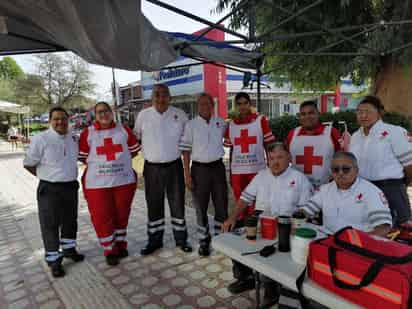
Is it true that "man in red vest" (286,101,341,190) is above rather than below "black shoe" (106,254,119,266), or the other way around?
above

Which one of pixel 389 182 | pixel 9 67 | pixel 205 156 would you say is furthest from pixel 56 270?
pixel 9 67

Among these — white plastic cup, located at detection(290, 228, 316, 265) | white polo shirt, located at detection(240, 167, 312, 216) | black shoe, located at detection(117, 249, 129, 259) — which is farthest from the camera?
black shoe, located at detection(117, 249, 129, 259)

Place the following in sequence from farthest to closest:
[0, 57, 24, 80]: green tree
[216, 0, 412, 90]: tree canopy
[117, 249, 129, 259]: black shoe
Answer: [0, 57, 24, 80]: green tree < [216, 0, 412, 90]: tree canopy < [117, 249, 129, 259]: black shoe

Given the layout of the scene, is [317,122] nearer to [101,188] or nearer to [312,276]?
[312,276]

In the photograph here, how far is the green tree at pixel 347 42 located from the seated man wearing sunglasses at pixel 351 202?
2886 mm

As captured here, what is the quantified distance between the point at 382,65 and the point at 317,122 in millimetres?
4580

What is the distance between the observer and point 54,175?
2318 millimetres

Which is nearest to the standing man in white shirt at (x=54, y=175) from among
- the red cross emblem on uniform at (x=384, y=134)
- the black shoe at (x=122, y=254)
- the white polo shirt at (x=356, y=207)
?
the black shoe at (x=122, y=254)

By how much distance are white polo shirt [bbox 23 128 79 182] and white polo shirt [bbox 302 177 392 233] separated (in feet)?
6.25

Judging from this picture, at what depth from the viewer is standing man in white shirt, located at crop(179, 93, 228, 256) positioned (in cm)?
248

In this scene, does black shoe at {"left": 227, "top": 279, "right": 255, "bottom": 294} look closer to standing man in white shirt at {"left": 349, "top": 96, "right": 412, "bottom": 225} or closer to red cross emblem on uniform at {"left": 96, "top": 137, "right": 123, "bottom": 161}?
standing man in white shirt at {"left": 349, "top": 96, "right": 412, "bottom": 225}

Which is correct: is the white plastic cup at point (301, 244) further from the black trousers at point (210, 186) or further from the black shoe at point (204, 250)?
the black shoe at point (204, 250)

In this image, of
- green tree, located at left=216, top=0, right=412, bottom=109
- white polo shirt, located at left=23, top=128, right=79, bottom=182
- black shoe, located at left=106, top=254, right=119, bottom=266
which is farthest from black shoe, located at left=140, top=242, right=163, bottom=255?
green tree, located at left=216, top=0, right=412, bottom=109

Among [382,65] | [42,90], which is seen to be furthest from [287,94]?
[42,90]
